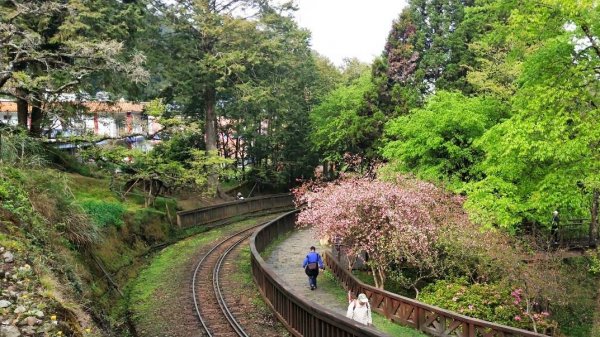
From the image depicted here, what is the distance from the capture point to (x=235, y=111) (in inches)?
1549

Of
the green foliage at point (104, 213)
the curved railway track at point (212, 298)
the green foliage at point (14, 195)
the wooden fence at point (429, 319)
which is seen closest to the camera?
the green foliage at point (14, 195)

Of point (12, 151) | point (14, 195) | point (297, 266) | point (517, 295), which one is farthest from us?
point (297, 266)

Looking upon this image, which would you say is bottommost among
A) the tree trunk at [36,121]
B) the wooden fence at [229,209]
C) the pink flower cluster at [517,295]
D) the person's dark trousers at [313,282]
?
the person's dark trousers at [313,282]

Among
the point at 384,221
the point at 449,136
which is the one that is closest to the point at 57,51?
the point at 384,221

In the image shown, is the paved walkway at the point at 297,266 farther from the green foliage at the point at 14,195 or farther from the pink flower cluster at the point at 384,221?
the green foliage at the point at 14,195

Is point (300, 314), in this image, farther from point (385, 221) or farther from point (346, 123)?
point (346, 123)

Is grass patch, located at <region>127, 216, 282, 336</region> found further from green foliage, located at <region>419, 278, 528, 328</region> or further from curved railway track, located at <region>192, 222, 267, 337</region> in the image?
green foliage, located at <region>419, 278, 528, 328</region>

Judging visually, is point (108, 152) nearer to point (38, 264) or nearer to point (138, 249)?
point (138, 249)

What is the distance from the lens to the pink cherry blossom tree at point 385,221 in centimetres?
1595

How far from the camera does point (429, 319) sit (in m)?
13.8

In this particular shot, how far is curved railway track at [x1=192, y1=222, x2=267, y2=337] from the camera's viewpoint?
13.6 metres

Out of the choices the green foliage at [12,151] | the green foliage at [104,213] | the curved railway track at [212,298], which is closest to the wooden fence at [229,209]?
the curved railway track at [212,298]

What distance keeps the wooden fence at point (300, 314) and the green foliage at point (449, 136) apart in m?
9.58

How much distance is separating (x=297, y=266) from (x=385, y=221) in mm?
7238
